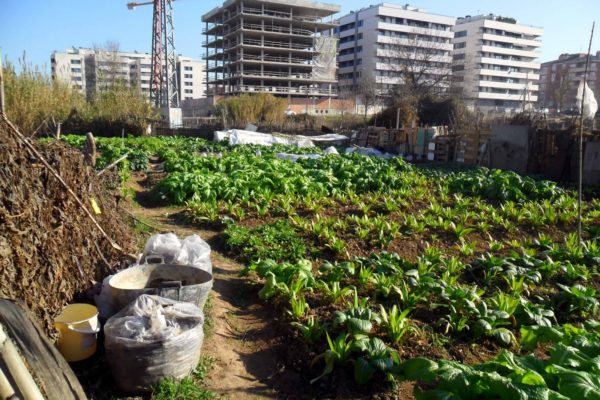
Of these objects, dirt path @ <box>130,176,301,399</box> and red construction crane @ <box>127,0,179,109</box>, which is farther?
red construction crane @ <box>127,0,179,109</box>

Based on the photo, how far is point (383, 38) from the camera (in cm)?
8269

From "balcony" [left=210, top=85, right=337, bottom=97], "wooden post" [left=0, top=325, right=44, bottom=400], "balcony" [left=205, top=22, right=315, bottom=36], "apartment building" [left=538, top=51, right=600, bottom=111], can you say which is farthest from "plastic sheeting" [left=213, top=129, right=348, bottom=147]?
"apartment building" [left=538, top=51, right=600, bottom=111]

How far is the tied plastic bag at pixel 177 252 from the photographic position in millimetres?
4875

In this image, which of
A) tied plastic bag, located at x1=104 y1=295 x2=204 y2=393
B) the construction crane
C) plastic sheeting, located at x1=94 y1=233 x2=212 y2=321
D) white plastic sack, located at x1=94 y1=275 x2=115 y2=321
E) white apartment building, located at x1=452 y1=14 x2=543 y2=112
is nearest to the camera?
tied plastic bag, located at x1=104 y1=295 x2=204 y2=393

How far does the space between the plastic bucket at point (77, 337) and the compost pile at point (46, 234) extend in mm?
95

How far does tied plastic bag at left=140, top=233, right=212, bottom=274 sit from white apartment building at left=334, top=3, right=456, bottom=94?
7510cm

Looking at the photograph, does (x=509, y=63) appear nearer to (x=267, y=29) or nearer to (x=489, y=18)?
(x=489, y=18)

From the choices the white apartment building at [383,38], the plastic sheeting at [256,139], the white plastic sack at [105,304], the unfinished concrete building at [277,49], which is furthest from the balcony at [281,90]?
the white plastic sack at [105,304]

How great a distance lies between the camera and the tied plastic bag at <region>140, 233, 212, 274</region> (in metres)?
4.88

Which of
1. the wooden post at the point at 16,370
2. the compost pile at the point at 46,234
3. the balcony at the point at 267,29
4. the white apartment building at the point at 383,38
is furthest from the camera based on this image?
the white apartment building at the point at 383,38

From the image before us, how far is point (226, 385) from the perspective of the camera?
3590 millimetres

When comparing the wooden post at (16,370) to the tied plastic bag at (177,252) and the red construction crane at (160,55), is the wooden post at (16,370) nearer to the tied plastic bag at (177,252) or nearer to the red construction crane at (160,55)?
the tied plastic bag at (177,252)

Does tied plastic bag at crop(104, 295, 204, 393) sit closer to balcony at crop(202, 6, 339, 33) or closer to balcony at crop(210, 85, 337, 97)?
balcony at crop(210, 85, 337, 97)

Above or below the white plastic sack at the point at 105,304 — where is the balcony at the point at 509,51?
Result: above
